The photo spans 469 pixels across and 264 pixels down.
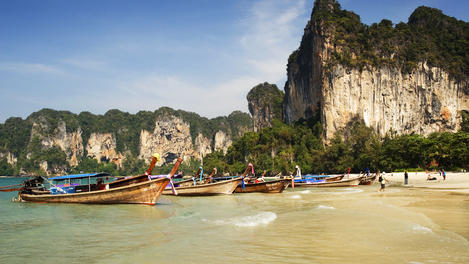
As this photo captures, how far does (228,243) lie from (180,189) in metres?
16.8

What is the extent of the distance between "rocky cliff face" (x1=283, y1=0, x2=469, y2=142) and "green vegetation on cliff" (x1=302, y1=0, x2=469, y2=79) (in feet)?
2.69

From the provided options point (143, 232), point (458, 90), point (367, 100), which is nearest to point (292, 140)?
point (367, 100)

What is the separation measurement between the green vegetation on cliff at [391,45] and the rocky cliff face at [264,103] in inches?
1915

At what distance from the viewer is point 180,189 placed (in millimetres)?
24547

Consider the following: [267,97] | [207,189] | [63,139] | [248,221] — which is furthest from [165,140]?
[248,221]

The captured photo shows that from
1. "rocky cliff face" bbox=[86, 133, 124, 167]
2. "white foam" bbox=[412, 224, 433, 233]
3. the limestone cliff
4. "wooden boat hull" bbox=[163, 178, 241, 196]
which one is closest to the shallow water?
"white foam" bbox=[412, 224, 433, 233]

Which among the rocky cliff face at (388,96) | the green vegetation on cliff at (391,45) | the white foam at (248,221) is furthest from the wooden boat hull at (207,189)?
the green vegetation on cliff at (391,45)

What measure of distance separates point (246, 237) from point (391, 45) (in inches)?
3542

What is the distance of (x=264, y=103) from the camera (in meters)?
140

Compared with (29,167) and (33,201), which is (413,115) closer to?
(33,201)

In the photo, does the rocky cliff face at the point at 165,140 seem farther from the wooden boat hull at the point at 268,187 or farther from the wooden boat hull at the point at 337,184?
the wooden boat hull at the point at 268,187

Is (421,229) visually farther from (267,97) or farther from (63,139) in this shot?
(63,139)

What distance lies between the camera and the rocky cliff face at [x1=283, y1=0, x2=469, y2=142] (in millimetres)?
82875

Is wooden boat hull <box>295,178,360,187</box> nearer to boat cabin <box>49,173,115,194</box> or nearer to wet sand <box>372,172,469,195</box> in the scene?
wet sand <box>372,172,469,195</box>
